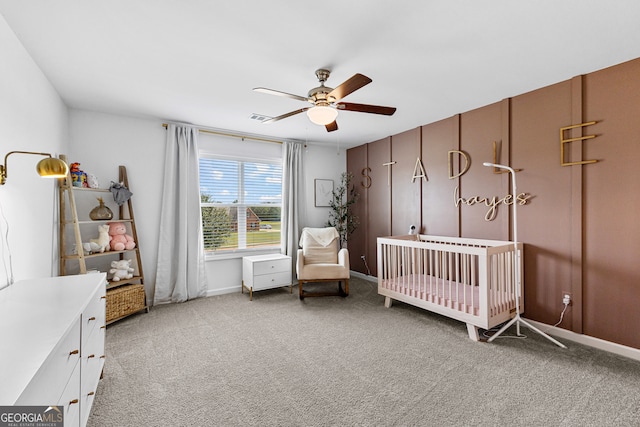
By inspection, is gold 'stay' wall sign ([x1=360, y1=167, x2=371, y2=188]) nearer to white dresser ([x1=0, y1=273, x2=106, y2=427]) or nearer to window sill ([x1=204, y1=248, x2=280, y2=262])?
window sill ([x1=204, y1=248, x2=280, y2=262])

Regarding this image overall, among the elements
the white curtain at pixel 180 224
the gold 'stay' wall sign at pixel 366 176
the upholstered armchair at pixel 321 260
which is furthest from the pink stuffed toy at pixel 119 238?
the gold 'stay' wall sign at pixel 366 176

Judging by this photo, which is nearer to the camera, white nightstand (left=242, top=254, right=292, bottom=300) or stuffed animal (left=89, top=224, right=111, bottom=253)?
stuffed animal (left=89, top=224, right=111, bottom=253)

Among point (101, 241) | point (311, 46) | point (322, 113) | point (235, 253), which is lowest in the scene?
point (235, 253)

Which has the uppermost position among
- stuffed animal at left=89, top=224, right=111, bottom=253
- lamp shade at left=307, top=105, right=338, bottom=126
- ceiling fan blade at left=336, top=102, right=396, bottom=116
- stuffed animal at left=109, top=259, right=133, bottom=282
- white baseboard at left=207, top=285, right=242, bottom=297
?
ceiling fan blade at left=336, top=102, right=396, bottom=116

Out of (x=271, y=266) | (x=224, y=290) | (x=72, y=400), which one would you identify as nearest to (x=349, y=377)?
(x=72, y=400)

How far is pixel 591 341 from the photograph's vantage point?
2.52m

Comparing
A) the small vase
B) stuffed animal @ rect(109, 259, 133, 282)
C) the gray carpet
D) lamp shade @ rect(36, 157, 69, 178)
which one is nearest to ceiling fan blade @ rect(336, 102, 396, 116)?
lamp shade @ rect(36, 157, 69, 178)

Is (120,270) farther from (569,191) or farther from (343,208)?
(569,191)

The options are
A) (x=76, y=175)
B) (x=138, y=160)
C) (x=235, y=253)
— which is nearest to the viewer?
(x=76, y=175)

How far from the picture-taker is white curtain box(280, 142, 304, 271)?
4.63 m

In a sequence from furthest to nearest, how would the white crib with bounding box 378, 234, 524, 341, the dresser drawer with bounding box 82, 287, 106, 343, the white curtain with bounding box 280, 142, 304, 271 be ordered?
the white curtain with bounding box 280, 142, 304, 271 → the white crib with bounding box 378, 234, 524, 341 → the dresser drawer with bounding box 82, 287, 106, 343

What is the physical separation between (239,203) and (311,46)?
2.82m

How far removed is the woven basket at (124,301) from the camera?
3024mm

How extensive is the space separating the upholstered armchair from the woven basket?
74.5 inches
